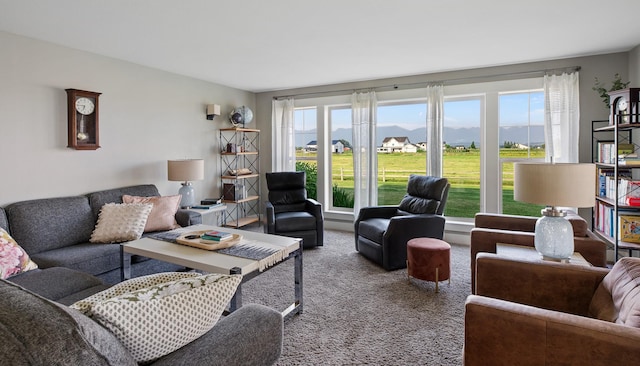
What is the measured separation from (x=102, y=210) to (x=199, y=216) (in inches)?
37.4

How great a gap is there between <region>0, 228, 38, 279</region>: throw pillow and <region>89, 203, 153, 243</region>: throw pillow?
2.15ft

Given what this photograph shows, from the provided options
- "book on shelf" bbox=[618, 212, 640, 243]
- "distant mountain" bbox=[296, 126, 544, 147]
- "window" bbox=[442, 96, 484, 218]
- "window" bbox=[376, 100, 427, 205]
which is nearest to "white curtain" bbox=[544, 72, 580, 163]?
"distant mountain" bbox=[296, 126, 544, 147]

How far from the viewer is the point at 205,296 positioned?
1.15m

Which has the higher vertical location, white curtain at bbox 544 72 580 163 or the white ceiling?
the white ceiling

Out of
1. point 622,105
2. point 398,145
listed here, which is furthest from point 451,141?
point 622,105

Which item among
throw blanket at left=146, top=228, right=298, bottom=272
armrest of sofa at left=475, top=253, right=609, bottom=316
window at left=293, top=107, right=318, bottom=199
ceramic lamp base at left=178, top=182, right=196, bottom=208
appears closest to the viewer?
armrest of sofa at left=475, top=253, right=609, bottom=316

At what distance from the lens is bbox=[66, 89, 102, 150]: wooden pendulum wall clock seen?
340 cm

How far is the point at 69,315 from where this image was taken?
79cm

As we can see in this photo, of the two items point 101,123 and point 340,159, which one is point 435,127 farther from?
point 101,123

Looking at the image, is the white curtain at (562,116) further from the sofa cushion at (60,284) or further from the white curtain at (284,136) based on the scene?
the sofa cushion at (60,284)

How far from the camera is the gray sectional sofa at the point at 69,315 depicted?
0.72m

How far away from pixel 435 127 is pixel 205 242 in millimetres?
3379

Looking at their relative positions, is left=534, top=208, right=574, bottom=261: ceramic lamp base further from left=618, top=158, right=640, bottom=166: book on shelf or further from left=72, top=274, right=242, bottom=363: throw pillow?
left=72, top=274, right=242, bottom=363: throw pillow

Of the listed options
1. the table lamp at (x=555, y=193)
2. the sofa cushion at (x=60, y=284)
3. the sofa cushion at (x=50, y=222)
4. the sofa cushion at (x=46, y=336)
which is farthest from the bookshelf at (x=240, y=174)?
the sofa cushion at (x=46, y=336)
